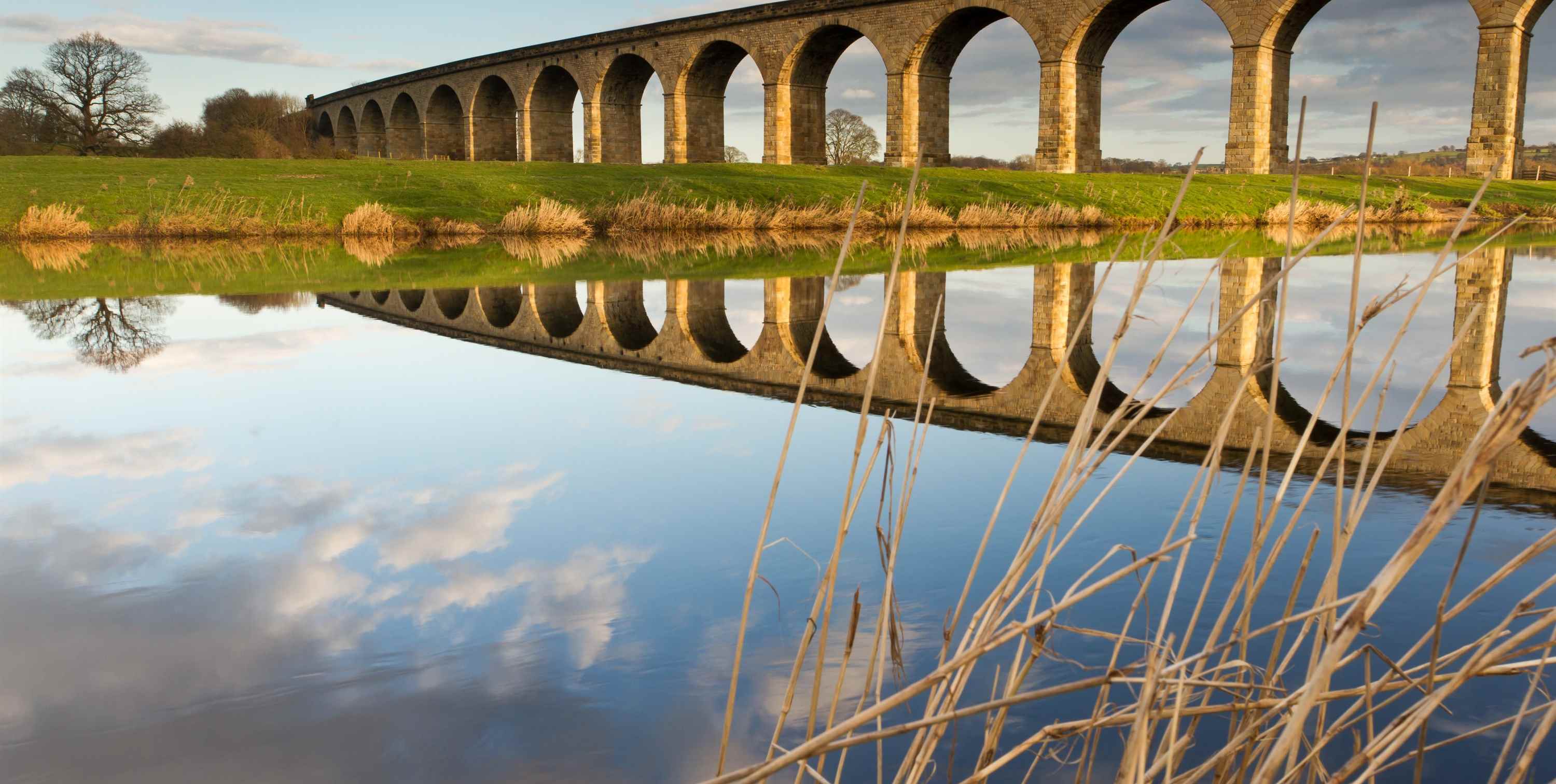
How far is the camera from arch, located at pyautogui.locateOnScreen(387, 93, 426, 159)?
44.8m

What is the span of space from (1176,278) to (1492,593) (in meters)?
7.00

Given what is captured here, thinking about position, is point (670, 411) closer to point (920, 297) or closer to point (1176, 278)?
point (920, 297)

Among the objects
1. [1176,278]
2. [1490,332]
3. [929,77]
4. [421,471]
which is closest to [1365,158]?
[421,471]

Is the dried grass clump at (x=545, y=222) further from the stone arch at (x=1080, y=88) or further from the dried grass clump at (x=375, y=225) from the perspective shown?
the stone arch at (x=1080, y=88)

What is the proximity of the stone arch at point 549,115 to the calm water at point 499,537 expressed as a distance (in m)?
30.7

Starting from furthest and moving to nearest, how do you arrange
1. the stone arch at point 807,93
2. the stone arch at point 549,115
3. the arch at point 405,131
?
the arch at point 405,131, the stone arch at point 549,115, the stone arch at point 807,93

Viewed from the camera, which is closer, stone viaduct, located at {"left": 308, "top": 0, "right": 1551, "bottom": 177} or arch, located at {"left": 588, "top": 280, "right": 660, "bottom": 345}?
arch, located at {"left": 588, "top": 280, "right": 660, "bottom": 345}

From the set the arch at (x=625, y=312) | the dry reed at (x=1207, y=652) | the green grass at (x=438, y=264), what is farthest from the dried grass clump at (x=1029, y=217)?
the dry reed at (x=1207, y=652)

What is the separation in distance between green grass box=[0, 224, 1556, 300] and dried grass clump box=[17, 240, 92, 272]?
8cm

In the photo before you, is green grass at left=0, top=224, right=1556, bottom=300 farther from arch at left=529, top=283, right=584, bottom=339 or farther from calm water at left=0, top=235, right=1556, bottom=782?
calm water at left=0, top=235, right=1556, bottom=782

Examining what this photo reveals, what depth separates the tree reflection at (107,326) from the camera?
474 cm

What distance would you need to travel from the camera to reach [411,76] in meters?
42.3

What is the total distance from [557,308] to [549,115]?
30.5 m

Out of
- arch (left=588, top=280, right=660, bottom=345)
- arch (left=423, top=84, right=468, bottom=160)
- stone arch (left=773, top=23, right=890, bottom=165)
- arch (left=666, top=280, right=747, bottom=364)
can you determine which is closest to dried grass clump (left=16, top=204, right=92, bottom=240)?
arch (left=588, top=280, right=660, bottom=345)
